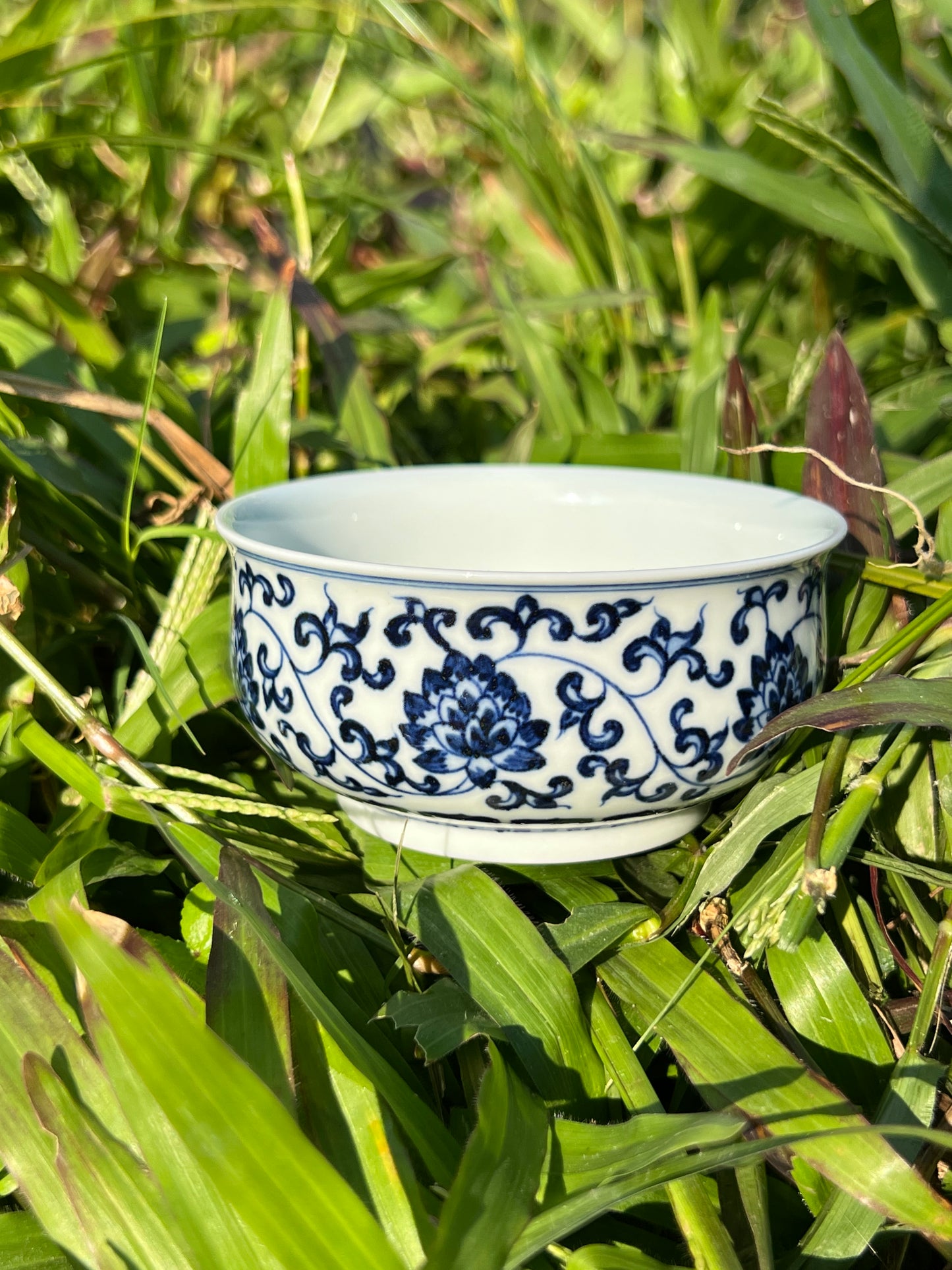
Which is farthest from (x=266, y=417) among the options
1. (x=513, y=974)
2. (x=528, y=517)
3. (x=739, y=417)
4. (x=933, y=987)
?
(x=933, y=987)

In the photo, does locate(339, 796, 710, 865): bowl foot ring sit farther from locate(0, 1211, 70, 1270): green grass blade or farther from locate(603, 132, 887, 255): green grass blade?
locate(603, 132, 887, 255): green grass blade

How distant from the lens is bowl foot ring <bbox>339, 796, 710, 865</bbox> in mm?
548

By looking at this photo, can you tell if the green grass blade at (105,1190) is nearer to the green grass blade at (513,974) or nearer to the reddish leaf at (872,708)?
the green grass blade at (513,974)

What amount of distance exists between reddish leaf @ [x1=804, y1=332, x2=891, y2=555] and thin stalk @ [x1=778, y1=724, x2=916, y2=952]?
0.54 feet

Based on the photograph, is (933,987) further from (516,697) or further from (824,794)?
(516,697)

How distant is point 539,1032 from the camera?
482mm

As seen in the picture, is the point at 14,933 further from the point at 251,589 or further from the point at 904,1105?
the point at 904,1105

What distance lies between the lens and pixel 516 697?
499 millimetres

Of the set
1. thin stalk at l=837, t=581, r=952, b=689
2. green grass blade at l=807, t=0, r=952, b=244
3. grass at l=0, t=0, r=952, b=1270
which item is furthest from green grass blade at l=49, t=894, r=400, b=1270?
green grass blade at l=807, t=0, r=952, b=244

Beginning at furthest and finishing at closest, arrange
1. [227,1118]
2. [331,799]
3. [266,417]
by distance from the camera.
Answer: [266,417]
[331,799]
[227,1118]

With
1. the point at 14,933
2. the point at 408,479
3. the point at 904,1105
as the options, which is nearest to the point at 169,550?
the point at 408,479

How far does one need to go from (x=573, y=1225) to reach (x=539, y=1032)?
4.5 inches

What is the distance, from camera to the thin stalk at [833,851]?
0.47 m

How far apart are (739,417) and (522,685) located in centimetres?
32
